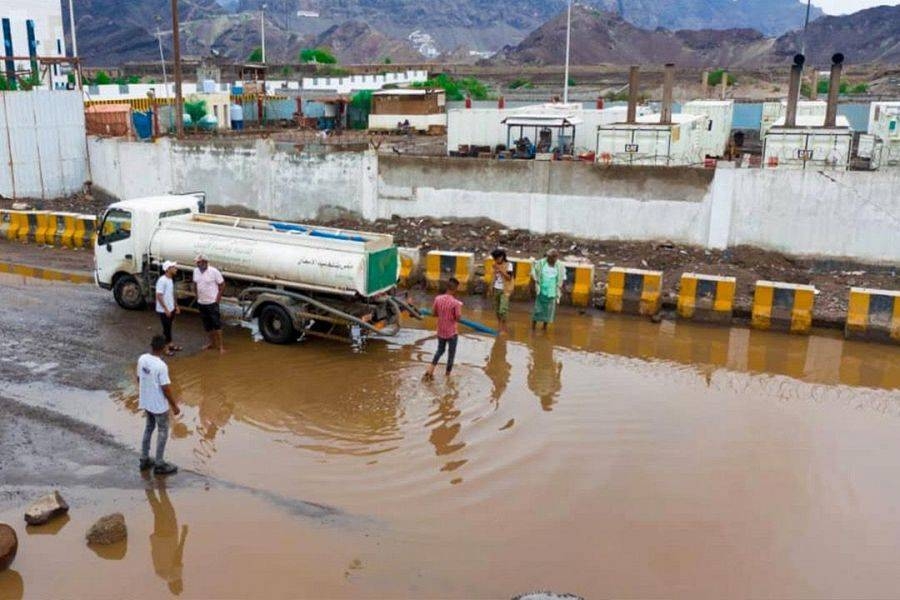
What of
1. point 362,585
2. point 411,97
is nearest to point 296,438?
point 362,585

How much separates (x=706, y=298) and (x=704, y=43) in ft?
442

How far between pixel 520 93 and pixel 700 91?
15.9 m

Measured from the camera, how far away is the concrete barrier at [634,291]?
15977 millimetres

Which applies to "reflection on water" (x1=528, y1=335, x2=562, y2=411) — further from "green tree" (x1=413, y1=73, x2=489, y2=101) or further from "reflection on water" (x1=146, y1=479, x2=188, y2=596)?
"green tree" (x1=413, y1=73, x2=489, y2=101)

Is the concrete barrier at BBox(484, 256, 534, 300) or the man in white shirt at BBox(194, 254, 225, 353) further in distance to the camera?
the concrete barrier at BBox(484, 256, 534, 300)

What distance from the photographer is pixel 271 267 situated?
13859mm

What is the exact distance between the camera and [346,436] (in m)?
10.2

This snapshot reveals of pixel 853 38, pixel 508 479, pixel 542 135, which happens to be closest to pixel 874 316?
pixel 508 479

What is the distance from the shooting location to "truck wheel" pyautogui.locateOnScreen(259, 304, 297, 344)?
44.3ft

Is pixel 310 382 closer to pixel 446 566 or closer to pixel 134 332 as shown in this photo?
pixel 134 332

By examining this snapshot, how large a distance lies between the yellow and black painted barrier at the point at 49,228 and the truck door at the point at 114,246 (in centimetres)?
595

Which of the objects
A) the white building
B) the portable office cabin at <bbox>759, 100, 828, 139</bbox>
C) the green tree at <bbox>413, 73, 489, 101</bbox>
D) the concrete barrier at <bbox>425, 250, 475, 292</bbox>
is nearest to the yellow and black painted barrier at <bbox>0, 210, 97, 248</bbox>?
the concrete barrier at <bbox>425, 250, 475, 292</bbox>

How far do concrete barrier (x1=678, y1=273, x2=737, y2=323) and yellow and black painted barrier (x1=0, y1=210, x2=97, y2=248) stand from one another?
1483 cm

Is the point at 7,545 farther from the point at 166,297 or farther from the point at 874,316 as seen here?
the point at 874,316
